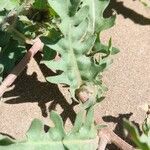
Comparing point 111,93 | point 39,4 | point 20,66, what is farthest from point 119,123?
point 39,4

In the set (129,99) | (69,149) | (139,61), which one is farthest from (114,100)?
(69,149)

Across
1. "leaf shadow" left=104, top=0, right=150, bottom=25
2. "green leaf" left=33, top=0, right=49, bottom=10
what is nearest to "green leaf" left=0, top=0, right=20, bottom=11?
"green leaf" left=33, top=0, right=49, bottom=10

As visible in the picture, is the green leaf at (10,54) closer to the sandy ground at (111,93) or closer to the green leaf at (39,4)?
the sandy ground at (111,93)

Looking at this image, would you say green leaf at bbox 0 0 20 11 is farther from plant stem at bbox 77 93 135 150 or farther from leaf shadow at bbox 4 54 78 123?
plant stem at bbox 77 93 135 150

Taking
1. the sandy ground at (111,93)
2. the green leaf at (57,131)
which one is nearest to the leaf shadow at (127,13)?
the sandy ground at (111,93)

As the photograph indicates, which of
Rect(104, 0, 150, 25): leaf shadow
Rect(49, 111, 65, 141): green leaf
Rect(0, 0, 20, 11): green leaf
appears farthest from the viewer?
Rect(104, 0, 150, 25): leaf shadow

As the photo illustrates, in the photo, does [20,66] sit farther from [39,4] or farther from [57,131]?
[57,131]
